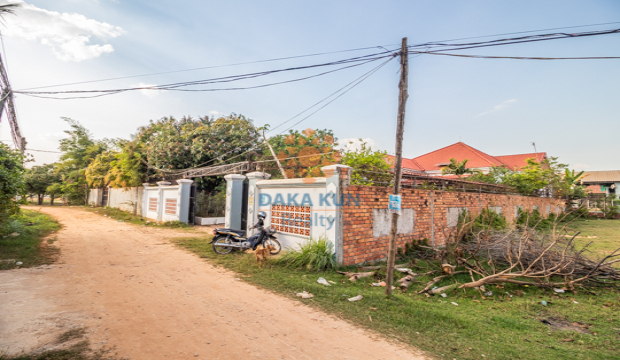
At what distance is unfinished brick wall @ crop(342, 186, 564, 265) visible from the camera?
6543mm

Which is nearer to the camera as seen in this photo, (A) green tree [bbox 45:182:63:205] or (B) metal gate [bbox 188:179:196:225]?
(B) metal gate [bbox 188:179:196:225]

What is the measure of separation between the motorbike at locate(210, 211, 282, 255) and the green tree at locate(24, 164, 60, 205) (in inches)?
1194

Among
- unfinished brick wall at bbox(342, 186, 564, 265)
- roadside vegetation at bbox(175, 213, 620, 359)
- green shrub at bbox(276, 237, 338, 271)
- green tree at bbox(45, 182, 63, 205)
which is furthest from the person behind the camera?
green tree at bbox(45, 182, 63, 205)

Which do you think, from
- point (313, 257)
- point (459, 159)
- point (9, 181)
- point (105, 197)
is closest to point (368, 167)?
point (313, 257)

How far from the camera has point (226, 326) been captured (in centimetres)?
360

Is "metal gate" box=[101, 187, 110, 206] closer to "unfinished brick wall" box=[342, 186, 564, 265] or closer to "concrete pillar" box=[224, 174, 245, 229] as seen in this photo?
"concrete pillar" box=[224, 174, 245, 229]

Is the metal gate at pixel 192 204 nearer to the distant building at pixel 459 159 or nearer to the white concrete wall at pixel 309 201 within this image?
the white concrete wall at pixel 309 201

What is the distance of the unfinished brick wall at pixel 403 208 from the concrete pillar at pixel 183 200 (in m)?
10.4

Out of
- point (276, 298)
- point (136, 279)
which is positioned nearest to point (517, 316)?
point (276, 298)

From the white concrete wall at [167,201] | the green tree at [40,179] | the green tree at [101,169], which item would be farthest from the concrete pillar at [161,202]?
the green tree at [40,179]

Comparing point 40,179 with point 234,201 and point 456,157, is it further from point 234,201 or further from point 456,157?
point 456,157

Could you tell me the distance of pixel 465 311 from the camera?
435 centimetres

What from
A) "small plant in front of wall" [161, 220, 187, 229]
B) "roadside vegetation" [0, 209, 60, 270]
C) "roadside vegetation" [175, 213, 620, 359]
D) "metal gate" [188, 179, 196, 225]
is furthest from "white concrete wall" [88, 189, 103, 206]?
"roadside vegetation" [175, 213, 620, 359]

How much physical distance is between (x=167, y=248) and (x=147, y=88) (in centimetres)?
474
